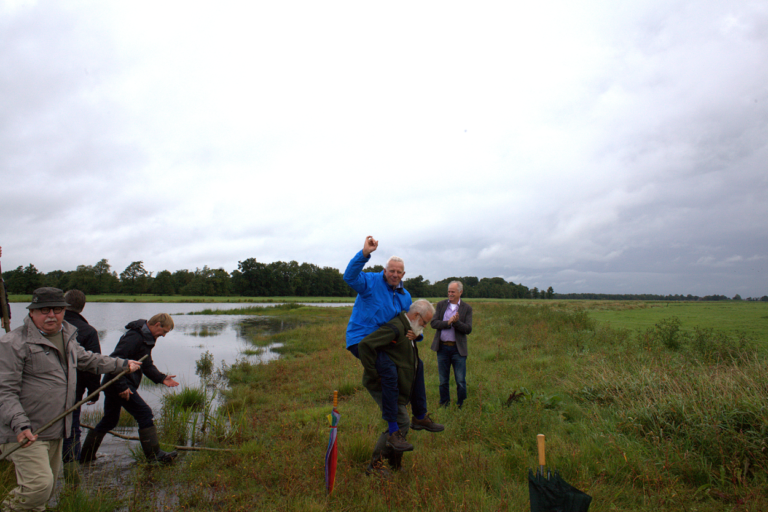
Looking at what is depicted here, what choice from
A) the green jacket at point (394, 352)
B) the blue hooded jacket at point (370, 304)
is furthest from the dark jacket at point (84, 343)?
the green jacket at point (394, 352)

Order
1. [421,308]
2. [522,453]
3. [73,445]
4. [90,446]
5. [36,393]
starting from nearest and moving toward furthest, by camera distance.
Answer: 1. [36,393]
2. [421,308]
3. [522,453]
4. [73,445]
5. [90,446]

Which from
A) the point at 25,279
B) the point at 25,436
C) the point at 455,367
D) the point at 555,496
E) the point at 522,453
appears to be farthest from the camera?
the point at 25,279

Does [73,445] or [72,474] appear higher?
[73,445]

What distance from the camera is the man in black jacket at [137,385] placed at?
186 inches

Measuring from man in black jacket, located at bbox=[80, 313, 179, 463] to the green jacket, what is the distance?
8.49 ft

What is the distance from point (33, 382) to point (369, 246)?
3.29m

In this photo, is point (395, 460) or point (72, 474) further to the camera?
point (72, 474)

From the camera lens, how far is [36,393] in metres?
3.32

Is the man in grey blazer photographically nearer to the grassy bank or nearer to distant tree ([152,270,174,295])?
the grassy bank

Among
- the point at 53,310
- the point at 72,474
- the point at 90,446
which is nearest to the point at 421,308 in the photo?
the point at 53,310

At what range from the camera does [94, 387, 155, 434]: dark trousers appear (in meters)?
4.78

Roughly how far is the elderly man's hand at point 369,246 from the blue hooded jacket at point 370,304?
0.56 feet

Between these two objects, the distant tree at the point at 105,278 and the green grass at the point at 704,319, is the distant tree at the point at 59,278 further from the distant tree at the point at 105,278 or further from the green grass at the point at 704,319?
the green grass at the point at 704,319

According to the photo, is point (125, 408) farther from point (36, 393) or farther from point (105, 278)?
point (105, 278)
